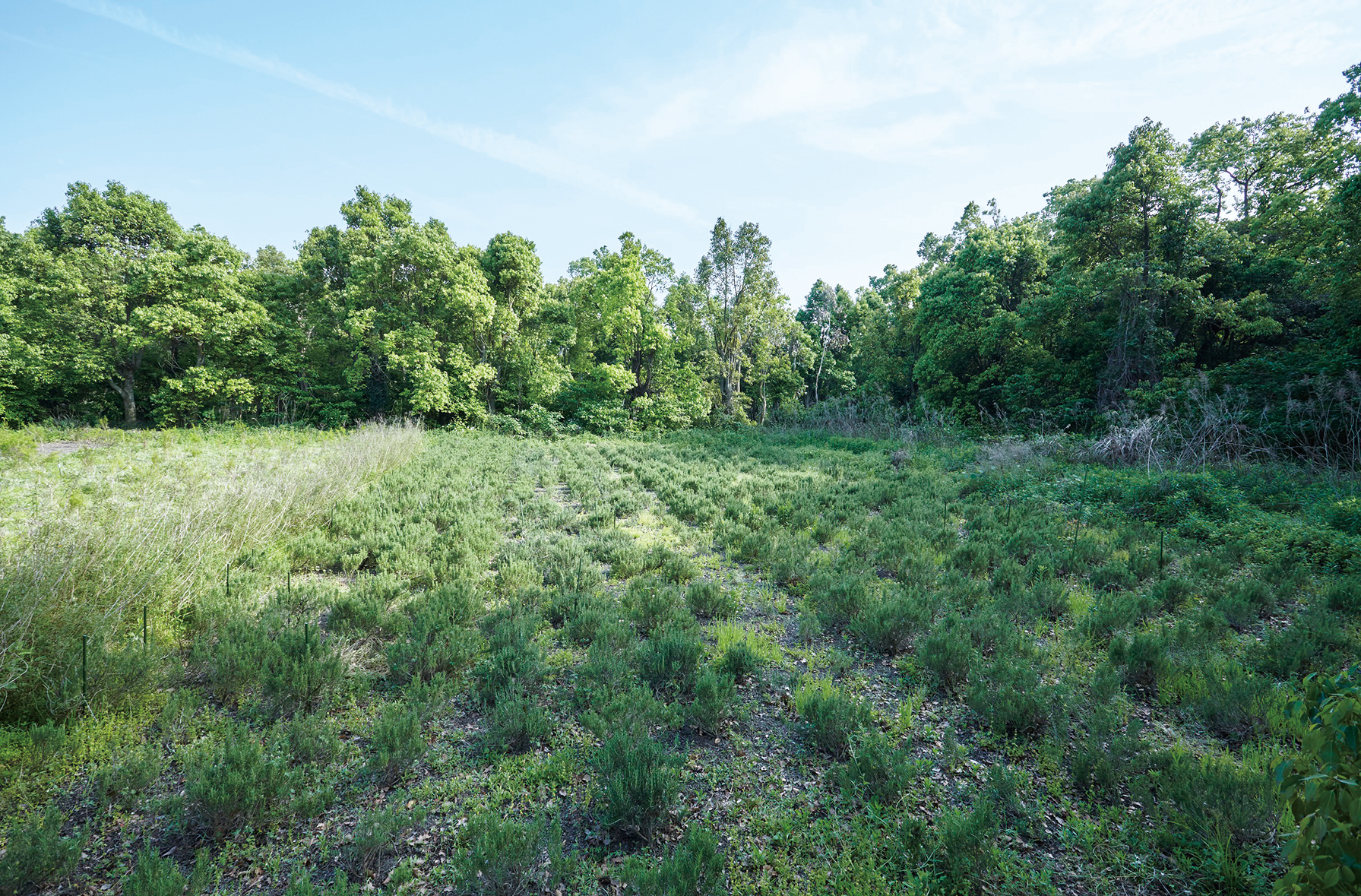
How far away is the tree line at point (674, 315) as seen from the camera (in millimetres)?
14883

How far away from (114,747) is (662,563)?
4778 millimetres

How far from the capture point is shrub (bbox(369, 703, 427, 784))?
2.93 m

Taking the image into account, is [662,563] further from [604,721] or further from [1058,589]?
[1058,589]

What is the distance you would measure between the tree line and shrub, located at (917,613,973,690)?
13.7 meters

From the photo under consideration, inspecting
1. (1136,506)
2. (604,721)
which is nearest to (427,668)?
(604,721)

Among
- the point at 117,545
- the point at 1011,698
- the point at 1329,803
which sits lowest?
Result: the point at 1011,698

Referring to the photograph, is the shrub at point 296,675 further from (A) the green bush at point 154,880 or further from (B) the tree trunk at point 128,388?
(B) the tree trunk at point 128,388

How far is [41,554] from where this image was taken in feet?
11.6

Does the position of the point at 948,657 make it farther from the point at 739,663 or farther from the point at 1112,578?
the point at 1112,578

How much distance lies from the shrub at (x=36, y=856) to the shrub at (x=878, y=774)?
3.76 metres

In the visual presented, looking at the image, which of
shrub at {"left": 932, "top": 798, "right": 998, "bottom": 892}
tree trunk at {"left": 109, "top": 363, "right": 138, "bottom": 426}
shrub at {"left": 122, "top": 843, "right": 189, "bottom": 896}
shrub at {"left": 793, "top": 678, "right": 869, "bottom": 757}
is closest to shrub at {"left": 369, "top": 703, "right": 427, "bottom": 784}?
shrub at {"left": 122, "top": 843, "right": 189, "bottom": 896}

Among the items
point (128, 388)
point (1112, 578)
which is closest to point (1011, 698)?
point (1112, 578)

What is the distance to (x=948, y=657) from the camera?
4.05m

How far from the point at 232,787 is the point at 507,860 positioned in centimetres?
151
